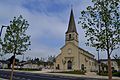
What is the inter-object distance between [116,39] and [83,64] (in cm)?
5605

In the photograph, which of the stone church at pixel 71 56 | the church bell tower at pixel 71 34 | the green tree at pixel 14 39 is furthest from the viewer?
the church bell tower at pixel 71 34

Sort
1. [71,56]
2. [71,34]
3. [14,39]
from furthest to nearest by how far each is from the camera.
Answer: [71,34], [71,56], [14,39]

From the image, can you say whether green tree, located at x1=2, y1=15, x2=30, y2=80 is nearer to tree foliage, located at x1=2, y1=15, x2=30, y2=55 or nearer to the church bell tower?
tree foliage, located at x1=2, y1=15, x2=30, y2=55

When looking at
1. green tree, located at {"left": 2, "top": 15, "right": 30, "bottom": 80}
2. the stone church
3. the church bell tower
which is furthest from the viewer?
the church bell tower

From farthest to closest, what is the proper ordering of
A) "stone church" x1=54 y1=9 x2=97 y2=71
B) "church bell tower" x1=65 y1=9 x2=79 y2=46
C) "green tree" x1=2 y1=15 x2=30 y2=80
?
"church bell tower" x1=65 y1=9 x2=79 y2=46 < "stone church" x1=54 y1=9 x2=97 y2=71 < "green tree" x1=2 y1=15 x2=30 y2=80

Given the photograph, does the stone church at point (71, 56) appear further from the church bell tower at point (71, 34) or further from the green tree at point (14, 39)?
the green tree at point (14, 39)

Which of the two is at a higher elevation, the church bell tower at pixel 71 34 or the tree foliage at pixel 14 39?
the church bell tower at pixel 71 34

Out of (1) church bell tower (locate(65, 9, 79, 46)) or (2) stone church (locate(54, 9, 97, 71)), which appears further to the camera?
(1) church bell tower (locate(65, 9, 79, 46))

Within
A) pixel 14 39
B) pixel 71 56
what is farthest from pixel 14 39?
pixel 71 56

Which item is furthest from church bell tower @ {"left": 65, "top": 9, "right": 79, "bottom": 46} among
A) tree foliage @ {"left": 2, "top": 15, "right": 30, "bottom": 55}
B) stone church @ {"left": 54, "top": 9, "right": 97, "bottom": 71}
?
tree foliage @ {"left": 2, "top": 15, "right": 30, "bottom": 55}

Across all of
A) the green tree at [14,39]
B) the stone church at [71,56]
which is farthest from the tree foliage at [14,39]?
the stone church at [71,56]

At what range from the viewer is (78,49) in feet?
214

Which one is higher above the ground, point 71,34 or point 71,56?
point 71,34

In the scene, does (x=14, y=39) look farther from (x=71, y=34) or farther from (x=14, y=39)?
(x=71, y=34)
